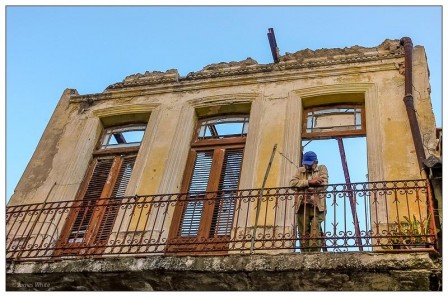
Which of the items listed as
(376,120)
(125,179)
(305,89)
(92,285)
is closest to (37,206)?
(125,179)

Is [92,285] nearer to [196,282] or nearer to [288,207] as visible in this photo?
[196,282]

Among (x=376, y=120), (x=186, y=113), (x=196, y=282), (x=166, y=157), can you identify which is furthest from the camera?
(x=186, y=113)

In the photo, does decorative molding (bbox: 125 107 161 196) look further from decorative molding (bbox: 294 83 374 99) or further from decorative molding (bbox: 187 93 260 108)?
decorative molding (bbox: 294 83 374 99)

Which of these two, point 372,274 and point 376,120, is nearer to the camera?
point 372,274

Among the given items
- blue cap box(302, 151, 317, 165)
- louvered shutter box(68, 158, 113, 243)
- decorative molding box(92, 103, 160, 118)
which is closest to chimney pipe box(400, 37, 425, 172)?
blue cap box(302, 151, 317, 165)

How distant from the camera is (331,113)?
9570 millimetres

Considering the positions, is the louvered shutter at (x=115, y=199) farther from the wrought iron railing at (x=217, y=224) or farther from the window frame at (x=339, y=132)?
the window frame at (x=339, y=132)

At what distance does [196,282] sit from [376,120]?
13.1ft

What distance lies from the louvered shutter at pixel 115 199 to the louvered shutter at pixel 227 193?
59.0 inches

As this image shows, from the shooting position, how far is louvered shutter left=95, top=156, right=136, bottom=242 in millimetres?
8586

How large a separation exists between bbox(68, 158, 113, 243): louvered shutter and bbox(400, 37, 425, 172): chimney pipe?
489 cm

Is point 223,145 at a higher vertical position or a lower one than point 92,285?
higher

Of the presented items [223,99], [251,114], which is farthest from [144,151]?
[251,114]

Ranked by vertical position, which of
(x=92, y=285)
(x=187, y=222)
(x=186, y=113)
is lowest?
(x=92, y=285)
